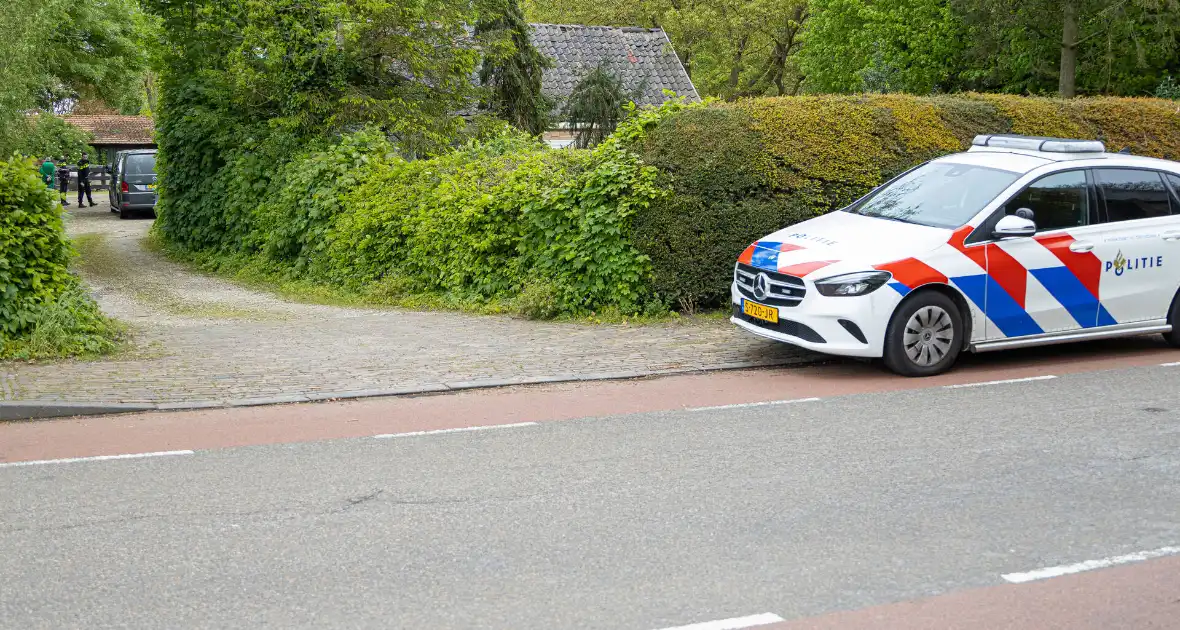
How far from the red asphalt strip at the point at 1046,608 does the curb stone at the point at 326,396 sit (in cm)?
520

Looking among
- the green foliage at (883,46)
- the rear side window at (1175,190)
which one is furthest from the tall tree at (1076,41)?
the rear side window at (1175,190)

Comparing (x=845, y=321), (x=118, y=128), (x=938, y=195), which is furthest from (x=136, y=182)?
(x=118, y=128)

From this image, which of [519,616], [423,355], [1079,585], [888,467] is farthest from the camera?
[423,355]

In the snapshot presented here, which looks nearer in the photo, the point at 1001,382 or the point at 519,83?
the point at 1001,382

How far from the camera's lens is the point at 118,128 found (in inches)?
2795

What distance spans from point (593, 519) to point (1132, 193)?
7.09 m

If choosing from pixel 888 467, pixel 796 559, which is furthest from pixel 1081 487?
pixel 796 559

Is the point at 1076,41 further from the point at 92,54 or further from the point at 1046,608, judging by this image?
the point at 92,54

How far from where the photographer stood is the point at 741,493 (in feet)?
20.7

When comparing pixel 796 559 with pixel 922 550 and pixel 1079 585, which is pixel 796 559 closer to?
pixel 922 550

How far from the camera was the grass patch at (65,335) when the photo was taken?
10.1m

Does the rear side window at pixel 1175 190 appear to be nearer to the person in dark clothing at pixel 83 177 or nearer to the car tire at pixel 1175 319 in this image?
the car tire at pixel 1175 319

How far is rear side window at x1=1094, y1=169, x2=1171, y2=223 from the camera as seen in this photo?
10.3m

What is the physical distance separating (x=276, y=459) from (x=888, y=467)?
377cm
